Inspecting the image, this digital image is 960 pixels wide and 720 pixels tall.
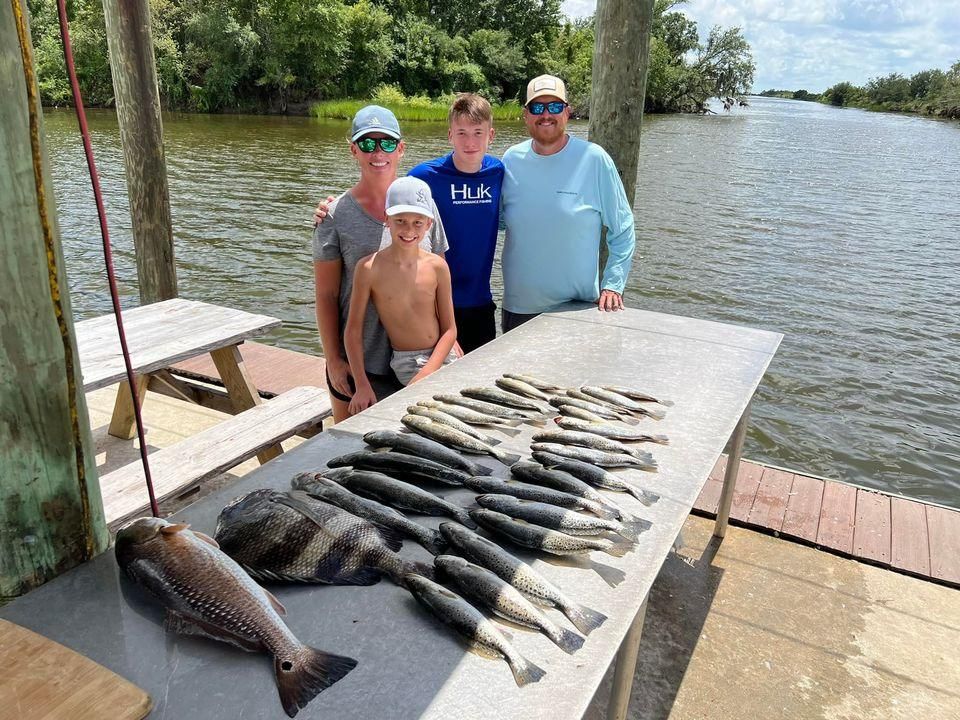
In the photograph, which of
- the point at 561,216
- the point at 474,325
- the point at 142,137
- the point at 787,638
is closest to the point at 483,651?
the point at 787,638

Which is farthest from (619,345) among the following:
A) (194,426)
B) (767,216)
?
(767,216)

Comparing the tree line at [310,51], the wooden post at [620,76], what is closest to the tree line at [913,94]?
the tree line at [310,51]

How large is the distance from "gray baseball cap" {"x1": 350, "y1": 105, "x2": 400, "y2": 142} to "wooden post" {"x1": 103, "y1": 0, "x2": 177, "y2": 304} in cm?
298

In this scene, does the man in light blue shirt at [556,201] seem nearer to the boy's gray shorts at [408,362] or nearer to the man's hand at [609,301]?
the man's hand at [609,301]

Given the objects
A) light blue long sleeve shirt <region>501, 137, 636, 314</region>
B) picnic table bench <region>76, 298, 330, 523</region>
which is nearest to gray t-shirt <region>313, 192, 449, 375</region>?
light blue long sleeve shirt <region>501, 137, 636, 314</region>

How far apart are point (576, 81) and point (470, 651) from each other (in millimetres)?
60654

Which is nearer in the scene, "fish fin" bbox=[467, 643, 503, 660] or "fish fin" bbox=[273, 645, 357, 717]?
"fish fin" bbox=[273, 645, 357, 717]

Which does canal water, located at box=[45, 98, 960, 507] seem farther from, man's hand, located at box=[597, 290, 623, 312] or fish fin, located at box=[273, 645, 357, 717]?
fish fin, located at box=[273, 645, 357, 717]

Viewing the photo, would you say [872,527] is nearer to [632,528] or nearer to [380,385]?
[632,528]

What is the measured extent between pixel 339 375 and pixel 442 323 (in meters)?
0.67

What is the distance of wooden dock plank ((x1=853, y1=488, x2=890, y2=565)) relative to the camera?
172 inches

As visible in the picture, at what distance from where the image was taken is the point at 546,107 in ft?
14.3

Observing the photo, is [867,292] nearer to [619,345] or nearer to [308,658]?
[619,345]

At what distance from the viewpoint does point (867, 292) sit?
529 inches
